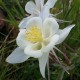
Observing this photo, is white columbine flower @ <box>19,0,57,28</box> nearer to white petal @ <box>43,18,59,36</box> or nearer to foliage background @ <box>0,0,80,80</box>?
white petal @ <box>43,18,59,36</box>

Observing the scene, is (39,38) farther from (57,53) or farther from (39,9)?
(57,53)

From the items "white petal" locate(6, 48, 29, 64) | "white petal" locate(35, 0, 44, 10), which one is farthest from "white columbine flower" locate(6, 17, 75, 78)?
"white petal" locate(35, 0, 44, 10)

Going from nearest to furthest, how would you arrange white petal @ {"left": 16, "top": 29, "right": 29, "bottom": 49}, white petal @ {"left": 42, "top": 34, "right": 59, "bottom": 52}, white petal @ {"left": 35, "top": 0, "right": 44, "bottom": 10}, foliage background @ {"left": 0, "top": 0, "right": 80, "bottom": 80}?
white petal @ {"left": 42, "top": 34, "right": 59, "bottom": 52}, white petal @ {"left": 16, "top": 29, "right": 29, "bottom": 49}, white petal @ {"left": 35, "top": 0, "right": 44, "bottom": 10}, foliage background @ {"left": 0, "top": 0, "right": 80, "bottom": 80}

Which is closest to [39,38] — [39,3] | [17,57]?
[17,57]

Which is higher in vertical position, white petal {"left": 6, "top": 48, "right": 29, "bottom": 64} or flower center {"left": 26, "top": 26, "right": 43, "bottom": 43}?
flower center {"left": 26, "top": 26, "right": 43, "bottom": 43}

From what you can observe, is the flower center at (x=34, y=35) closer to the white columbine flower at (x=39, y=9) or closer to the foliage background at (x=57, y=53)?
the white columbine flower at (x=39, y=9)

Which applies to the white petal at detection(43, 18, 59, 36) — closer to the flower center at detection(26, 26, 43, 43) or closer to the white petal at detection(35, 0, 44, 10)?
the flower center at detection(26, 26, 43, 43)

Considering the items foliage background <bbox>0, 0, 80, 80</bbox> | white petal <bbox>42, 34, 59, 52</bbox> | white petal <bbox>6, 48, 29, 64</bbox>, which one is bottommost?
foliage background <bbox>0, 0, 80, 80</bbox>

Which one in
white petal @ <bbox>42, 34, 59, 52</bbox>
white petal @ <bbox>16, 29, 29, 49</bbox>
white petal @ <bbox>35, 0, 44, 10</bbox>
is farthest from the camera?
white petal @ <bbox>35, 0, 44, 10</bbox>

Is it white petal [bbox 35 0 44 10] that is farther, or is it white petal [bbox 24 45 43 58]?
white petal [bbox 35 0 44 10]

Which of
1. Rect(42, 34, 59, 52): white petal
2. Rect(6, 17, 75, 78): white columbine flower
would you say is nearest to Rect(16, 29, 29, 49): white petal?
Rect(6, 17, 75, 78): white columbine flower
